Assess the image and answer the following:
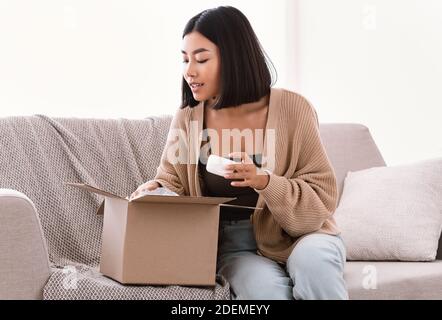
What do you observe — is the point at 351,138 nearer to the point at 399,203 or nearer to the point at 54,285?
the point at 399,203

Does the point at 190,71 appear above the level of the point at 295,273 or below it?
above

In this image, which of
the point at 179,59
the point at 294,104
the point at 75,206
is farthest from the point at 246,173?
the point at 179,59

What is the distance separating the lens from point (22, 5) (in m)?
2.84

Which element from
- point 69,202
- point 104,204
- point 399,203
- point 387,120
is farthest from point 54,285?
point 387,120

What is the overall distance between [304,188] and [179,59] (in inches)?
60.2

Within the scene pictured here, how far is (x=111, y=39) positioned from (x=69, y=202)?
3.35 feet

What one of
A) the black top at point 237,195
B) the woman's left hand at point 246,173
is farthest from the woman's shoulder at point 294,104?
the woman's left hand at point 246,173

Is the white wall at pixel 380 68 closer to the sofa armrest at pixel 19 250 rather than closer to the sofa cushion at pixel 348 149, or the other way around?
the sofa cushion at pixel 348 149

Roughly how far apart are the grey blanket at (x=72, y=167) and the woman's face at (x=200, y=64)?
506 millimetres

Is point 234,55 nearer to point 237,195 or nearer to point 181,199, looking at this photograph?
point 237,195

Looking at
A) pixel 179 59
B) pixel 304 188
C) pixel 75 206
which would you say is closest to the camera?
pixel 304 188

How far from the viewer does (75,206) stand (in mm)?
2270

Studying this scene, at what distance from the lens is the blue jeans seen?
1.71 meters

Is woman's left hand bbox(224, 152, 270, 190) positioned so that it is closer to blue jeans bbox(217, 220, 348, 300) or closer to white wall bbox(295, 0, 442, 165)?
blue jeans bbox(217, 220, 348, 300)
